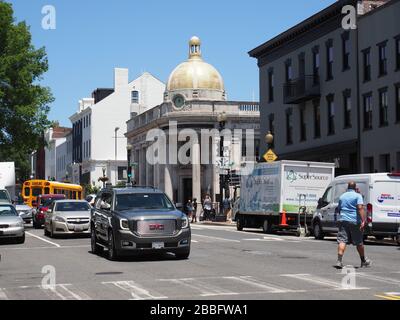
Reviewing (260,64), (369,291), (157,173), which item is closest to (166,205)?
(369,291)

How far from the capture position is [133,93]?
308 ft

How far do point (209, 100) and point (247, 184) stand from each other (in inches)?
1432

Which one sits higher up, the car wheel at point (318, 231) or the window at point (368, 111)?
the window at point (368, 111)

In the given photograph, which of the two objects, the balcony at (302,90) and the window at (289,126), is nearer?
the balcony at (302,90)

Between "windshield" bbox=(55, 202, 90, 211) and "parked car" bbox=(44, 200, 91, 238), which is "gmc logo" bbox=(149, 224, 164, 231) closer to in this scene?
"parked car" bbox=(44, 200, 91, 238)

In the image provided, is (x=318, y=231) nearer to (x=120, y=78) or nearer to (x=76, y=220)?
(x=76, y=220)

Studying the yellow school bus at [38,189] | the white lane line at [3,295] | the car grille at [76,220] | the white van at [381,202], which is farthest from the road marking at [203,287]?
the yellow school bus at [38,189]

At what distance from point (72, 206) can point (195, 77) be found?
45.0m

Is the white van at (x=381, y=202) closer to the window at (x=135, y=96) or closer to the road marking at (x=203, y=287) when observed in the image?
the road marking at (x=203, y=287)

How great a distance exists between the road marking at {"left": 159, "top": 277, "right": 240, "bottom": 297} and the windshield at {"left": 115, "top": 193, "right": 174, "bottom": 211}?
5.40m

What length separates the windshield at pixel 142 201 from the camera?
19.2 metres

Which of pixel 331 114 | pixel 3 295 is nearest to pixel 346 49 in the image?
pixel 331 114

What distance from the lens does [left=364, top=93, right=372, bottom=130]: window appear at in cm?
4059

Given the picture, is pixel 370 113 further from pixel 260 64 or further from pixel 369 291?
pixel 369 291
